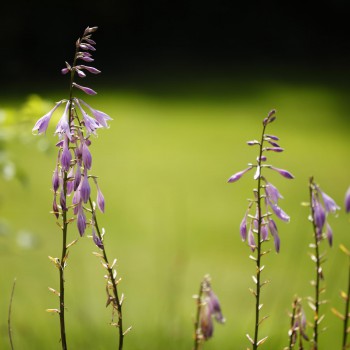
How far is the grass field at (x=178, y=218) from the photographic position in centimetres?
142

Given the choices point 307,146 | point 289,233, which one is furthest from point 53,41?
point 289,233

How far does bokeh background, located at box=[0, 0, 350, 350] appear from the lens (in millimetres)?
1465

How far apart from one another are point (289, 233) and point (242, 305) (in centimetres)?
48

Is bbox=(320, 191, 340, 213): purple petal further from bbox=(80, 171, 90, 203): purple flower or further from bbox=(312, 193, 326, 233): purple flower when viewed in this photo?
bbox=(80, 171, 90, 203): purple flower

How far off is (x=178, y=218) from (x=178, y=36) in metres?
1.61

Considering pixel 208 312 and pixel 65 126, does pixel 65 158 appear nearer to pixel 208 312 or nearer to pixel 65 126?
pixel 65 126

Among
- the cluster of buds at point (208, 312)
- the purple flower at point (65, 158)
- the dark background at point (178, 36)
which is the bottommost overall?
the cluster of buds at point (208, 312)

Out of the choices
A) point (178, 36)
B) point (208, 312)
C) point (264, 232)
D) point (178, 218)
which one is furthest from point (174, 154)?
point (264, 232)

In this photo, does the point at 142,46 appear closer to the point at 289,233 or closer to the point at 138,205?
the point at 138,205

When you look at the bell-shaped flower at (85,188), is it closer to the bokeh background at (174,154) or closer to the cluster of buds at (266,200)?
the cluster of buds at (266,200)

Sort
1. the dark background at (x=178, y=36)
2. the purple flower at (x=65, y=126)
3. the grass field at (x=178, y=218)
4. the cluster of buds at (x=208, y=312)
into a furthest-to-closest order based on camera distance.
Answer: the dark background at (x=178, y=36)
the grass field at (x=178, y=218)
the cluster of buds at (x=208, y=312)
the purple flower at (x=65, y=126)

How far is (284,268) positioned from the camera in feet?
6.07

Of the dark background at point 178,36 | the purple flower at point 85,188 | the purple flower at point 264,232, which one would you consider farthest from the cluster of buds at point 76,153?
the dark background at point 178,36

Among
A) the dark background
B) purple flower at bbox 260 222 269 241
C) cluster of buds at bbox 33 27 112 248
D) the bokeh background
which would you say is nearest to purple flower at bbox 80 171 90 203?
cluster of buds at bbox 33 27 112 248
